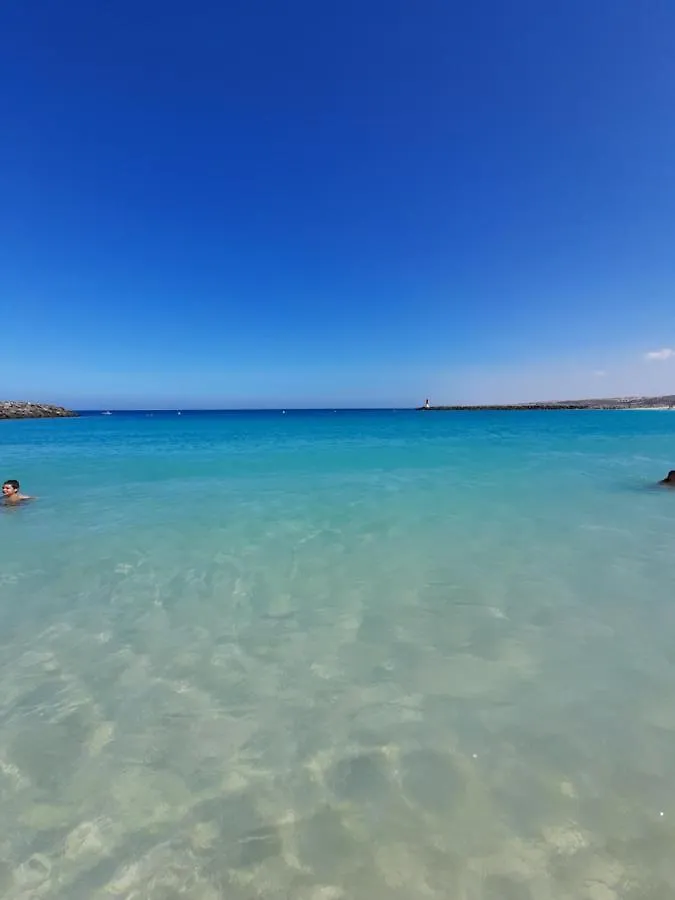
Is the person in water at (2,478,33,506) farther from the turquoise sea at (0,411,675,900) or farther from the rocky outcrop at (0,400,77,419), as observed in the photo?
the rocky outcrop at (0,400,77,419)

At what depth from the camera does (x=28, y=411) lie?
9800 cm

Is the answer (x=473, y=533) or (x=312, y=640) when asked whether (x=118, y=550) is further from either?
(x=473, y=533)

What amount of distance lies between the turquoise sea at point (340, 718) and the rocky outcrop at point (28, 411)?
333ft

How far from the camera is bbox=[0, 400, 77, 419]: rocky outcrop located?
300 feet

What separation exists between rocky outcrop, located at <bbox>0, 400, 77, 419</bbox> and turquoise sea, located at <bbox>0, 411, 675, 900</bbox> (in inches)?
3992

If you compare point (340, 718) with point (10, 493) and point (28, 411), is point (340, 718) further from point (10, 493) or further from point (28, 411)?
point (28, 411)

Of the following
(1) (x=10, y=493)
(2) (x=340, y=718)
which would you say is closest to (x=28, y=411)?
(1) (x=10, y=493)

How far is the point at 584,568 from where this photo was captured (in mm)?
7270

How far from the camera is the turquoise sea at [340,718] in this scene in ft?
8.94

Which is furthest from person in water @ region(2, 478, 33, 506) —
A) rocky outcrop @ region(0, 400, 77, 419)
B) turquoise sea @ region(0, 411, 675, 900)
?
rocky outcrop @ region(0, 400, 77, 419)

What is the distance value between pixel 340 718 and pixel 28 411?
378 feet

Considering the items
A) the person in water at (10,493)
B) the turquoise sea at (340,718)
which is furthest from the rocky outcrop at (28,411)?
the turquoise sea at (340,718)

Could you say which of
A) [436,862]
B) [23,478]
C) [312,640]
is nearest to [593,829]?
[436,862]

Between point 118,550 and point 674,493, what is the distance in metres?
14.3
